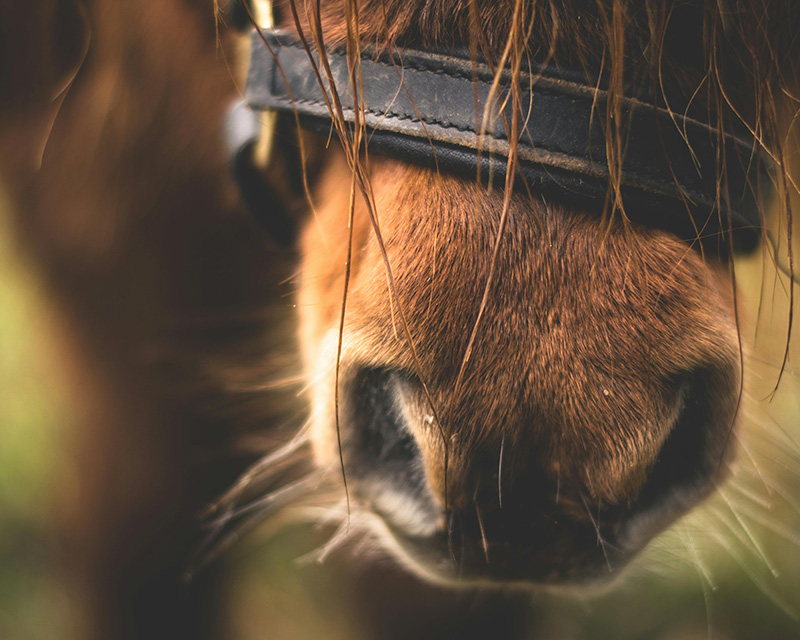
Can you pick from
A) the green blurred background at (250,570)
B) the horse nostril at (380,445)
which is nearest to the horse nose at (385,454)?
the horse nostril at (380,445)

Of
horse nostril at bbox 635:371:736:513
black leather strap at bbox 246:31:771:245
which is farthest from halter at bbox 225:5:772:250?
horse nostril at bbox 635:371:736:513

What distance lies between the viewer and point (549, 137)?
37 cm

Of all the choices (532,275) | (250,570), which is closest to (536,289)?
(532,275)

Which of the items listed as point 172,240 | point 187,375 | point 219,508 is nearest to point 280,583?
point 219,508

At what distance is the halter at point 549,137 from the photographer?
1.19 ft

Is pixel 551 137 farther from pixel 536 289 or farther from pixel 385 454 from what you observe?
A: pixel 385 454

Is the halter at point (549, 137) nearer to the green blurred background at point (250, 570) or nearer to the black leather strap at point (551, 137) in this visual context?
the black leather strap at point (551, 137)

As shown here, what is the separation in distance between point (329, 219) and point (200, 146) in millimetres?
301

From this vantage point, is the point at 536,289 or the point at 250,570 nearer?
the point at 536,289

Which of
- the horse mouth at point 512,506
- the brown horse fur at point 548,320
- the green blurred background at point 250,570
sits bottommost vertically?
the green blurred background at point 250,570

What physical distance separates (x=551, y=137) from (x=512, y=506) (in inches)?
10.3

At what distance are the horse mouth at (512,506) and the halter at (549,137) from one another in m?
0.15

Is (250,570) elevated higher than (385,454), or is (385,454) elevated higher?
(385,454)

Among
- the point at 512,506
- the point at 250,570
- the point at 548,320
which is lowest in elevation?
the point at 250,570
